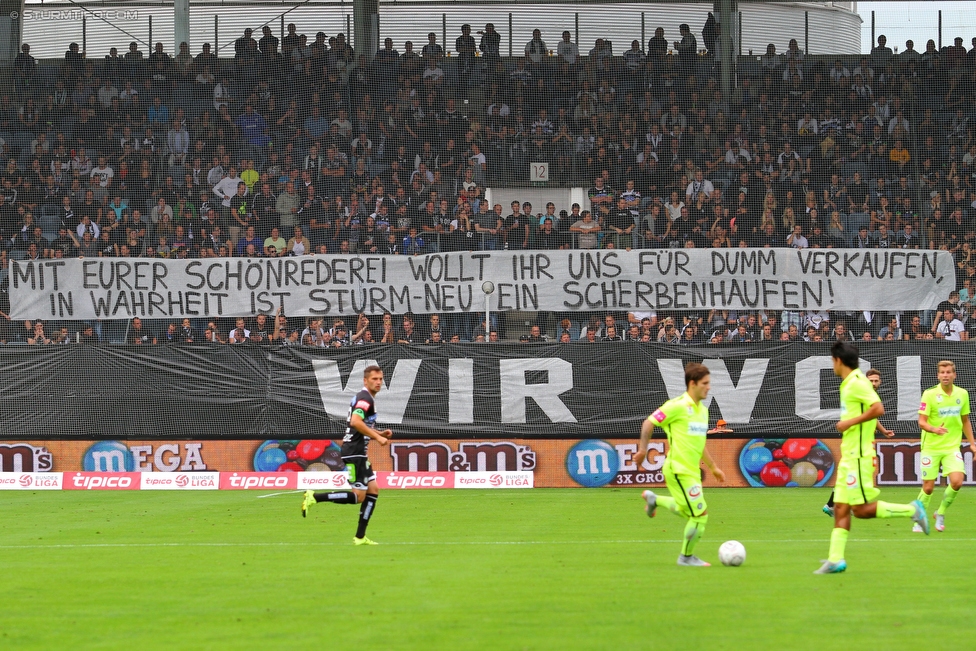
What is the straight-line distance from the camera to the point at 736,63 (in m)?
30.1

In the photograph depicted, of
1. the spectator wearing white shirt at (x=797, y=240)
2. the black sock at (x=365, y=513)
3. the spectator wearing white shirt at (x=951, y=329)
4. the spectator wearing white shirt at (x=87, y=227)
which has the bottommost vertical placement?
the black sock at (x=365, y=513)

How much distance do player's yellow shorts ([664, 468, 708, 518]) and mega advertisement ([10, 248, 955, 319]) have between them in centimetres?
1383

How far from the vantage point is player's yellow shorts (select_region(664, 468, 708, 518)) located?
1141 cm

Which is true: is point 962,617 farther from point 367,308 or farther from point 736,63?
point 736,63

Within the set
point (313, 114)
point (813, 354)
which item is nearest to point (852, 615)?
point (813, 354)

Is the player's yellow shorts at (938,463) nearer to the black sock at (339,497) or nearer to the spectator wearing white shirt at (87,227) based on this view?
the black sock at (339,497)

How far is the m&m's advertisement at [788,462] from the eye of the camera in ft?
77.8

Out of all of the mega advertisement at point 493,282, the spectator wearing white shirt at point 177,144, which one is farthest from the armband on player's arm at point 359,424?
the spectator wearing white shirt at point 177,144

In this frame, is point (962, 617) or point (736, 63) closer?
point (962, 617)

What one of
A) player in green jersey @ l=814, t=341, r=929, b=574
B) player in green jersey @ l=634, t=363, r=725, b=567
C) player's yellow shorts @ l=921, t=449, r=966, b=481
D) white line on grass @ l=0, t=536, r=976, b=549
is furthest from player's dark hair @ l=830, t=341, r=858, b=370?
player's yellow shorts @ l=921, t=449, r=966, b=481

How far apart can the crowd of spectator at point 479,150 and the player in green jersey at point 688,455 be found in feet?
44.6

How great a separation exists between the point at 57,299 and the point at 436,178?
8627 mm

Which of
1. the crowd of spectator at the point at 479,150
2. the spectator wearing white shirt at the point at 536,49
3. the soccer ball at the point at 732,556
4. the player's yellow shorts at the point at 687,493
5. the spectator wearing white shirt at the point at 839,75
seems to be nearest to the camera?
the player's yellow shorts at the point at 687,493

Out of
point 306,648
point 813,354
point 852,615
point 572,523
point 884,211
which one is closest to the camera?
point 306,648
